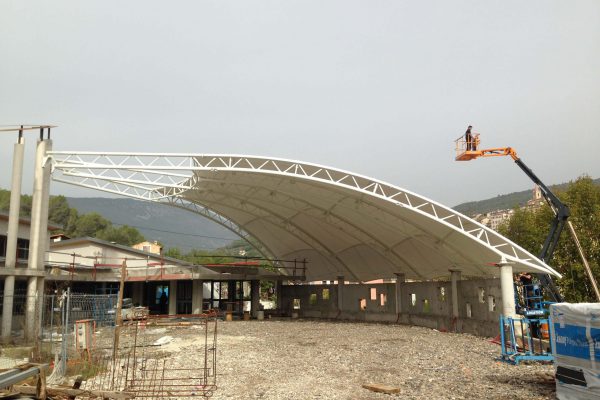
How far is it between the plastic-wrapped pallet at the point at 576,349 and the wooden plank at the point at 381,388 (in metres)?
3.53

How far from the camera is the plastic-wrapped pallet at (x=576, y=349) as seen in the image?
9883 millimetres

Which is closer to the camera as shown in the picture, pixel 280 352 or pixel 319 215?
pixel 280 352

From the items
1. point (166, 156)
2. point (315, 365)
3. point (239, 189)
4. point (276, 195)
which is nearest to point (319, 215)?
point (276, 195)

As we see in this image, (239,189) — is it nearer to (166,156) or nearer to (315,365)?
(166,156)

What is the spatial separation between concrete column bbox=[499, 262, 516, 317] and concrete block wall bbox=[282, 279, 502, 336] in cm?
79

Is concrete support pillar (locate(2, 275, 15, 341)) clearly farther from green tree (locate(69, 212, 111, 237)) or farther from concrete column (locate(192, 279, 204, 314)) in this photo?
green tree (locate(69, 212, 111, 237))

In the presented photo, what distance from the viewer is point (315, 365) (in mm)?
15688

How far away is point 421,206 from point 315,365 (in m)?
12.5

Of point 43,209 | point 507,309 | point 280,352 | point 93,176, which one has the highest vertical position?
point 93,176

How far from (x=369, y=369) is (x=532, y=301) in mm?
8834

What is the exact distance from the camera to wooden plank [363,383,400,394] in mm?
11659

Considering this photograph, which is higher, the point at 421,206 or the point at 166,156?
the point at 166,156

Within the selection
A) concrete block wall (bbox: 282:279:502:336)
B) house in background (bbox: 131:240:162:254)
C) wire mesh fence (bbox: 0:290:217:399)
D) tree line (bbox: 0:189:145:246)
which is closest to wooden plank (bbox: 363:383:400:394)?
wire mesh fence (bbox: 0:290:217:399)

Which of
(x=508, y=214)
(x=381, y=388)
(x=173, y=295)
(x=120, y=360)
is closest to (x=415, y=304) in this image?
(x=173, y=295)
